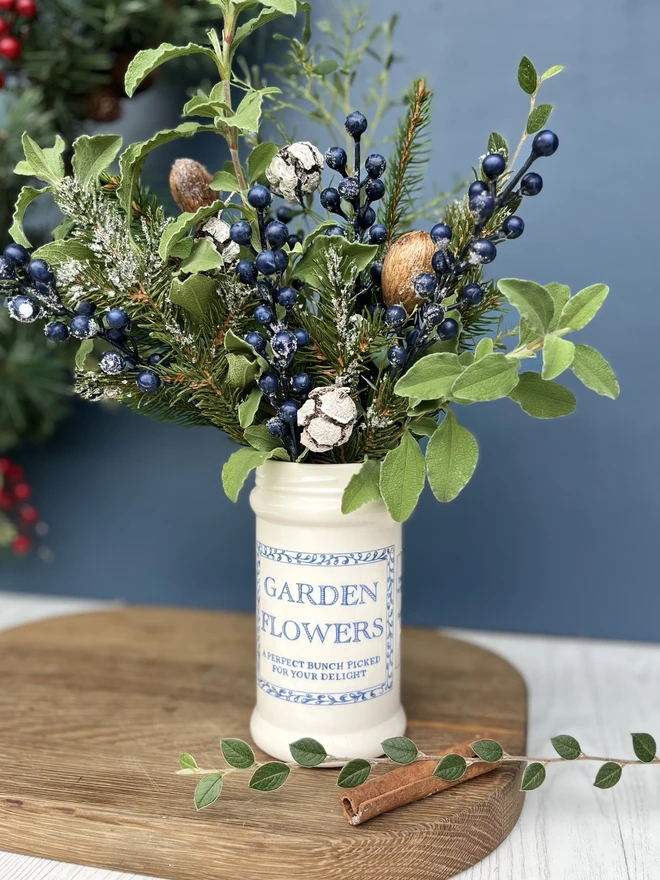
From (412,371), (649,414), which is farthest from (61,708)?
(649,414)

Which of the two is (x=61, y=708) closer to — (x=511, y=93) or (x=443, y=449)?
(x=443, y=449)

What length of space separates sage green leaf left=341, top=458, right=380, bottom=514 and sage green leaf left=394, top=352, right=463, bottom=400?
0.07 m

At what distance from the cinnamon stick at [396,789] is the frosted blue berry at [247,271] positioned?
0.31 m

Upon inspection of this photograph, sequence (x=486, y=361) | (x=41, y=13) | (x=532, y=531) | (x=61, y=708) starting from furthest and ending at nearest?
(x=532, y=531) → (x=41, y=13) → (x=61, y=708) → (x=486, y=361)

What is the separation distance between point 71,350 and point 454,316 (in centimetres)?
48

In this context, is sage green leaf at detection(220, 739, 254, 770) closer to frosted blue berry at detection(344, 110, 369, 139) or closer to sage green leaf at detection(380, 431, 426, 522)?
sage green leaf at detection(380, 431, 426, 522)

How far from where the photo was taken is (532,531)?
0.89m

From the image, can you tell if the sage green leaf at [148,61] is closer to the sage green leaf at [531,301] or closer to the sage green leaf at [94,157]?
the sage green leaf at [94,157]

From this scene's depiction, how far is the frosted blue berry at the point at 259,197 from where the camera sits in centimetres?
48

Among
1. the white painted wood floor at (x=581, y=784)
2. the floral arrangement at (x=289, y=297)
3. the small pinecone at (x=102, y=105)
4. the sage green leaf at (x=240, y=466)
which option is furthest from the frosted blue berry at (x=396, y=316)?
the small pinecone at (x=102, y=105)

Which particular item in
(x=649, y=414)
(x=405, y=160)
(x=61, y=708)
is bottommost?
(x=61, y=708)

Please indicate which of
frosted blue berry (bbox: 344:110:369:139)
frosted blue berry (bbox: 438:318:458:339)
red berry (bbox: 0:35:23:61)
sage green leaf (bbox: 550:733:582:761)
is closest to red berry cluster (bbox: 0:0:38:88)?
red berry (bbox: 0:35:23:61)

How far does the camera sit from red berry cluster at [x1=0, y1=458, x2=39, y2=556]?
3.17 ft

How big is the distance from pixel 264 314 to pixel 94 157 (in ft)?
0.49
